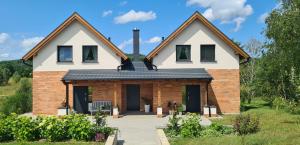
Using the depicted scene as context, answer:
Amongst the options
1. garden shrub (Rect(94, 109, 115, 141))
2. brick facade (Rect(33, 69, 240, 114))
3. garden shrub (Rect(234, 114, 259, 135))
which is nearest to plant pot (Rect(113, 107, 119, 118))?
brick facade (Rect(33, 69, 240, 114))

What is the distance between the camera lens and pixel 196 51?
2611 cm

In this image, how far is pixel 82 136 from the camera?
13.4 meters

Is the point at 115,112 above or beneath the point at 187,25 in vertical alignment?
beneath

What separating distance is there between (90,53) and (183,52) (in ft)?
21.2

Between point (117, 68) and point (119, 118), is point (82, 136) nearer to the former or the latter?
point (119, 118)

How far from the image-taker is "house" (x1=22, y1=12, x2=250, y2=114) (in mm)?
25734

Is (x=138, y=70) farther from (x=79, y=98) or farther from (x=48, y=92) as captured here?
(x=48, y=92)

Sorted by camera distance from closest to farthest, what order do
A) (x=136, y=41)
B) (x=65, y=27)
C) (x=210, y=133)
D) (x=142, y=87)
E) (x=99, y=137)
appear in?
(x=99, y=137) → (x=210, y=133) → (x=65, y=27) → (x=142, y=87) → (x=136, y=41)

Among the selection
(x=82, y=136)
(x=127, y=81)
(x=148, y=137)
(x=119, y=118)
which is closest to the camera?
(x=82, y=136)

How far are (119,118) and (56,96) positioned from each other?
18.1ft

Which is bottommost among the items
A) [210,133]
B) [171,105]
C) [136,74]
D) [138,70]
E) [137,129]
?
[137,129]

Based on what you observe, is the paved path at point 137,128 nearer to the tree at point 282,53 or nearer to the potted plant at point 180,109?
the potted plant at point 180,109

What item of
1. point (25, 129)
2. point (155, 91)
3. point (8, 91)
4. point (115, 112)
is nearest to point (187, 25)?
point (155, 91)

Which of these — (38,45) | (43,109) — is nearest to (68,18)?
(38,45)
